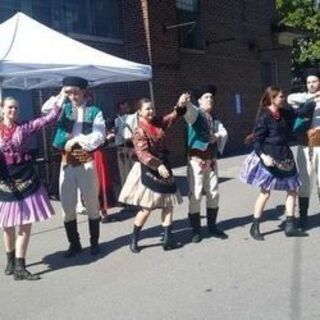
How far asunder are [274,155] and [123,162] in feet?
11.9

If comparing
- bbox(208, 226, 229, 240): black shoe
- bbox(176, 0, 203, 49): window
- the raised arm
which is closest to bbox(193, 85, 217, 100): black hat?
bbox(208, 226, 229, 240): black shoe

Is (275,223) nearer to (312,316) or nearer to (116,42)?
(312,316)

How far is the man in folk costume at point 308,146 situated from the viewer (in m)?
7.83

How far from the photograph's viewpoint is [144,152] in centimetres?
→ 718

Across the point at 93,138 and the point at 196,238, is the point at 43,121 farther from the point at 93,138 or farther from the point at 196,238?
the point at 196,238

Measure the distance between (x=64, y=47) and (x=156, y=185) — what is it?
254cm

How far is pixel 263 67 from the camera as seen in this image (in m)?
23.5

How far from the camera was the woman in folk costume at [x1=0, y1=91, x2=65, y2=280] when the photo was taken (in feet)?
21.3

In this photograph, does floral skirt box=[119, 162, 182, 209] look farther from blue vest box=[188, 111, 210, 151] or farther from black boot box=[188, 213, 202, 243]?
blue vest box=[188, 111, 210, 151]

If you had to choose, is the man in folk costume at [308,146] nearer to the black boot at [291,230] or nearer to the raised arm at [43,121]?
the black boot at [291,230]

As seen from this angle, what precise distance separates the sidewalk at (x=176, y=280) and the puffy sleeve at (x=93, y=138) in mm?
1216

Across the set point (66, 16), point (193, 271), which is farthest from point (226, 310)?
point (66, 16)

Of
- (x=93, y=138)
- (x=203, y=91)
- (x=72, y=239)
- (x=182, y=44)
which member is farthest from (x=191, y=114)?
(x=182, y=44)

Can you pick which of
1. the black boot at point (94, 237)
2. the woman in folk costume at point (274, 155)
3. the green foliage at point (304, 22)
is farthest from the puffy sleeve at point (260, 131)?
the green foliage at point (304, 22)
